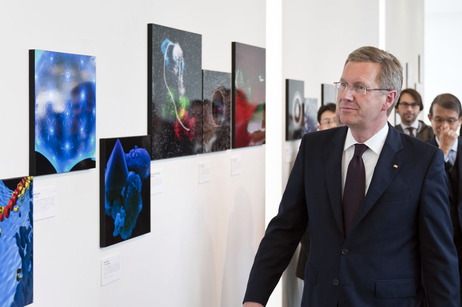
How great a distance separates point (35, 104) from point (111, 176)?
0.81 meters

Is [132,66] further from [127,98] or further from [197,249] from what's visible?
[197,249]

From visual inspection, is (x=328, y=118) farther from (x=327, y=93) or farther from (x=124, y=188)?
(x=124, y=188)

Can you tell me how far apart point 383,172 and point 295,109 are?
383 centimetres

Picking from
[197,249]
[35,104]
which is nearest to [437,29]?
[197,249]

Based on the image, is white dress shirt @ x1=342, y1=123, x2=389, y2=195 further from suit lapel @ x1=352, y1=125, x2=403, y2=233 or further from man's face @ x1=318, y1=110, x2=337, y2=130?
man's face @ x1=318, y1=110, x2=337, y2=130

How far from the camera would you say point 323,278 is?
3471 mm

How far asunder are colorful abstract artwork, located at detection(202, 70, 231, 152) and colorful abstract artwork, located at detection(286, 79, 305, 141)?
1.66m

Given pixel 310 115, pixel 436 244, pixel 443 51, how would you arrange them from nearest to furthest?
pixel 436 244, pixel 310 115, pixel 443 51

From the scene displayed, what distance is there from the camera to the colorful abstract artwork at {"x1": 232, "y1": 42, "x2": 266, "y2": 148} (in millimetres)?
5500

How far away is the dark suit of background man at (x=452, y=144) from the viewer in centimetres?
550

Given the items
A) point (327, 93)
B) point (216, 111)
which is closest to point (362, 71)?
point (216, 111)

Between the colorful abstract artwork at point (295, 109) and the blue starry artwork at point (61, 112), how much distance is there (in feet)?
12.0

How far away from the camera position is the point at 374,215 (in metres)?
3.38

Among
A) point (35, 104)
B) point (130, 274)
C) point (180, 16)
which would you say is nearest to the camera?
point (35, 104)
